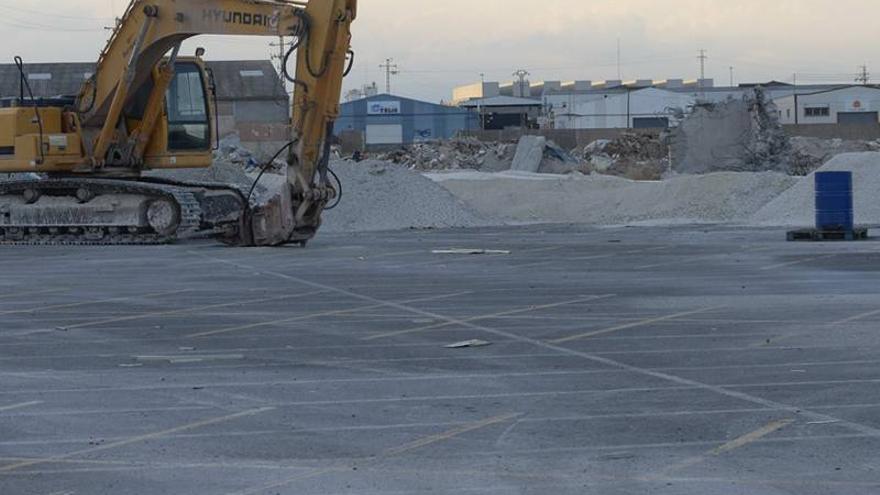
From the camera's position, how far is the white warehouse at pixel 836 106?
97.2 meters

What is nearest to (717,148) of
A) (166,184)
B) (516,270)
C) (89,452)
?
(166,184)

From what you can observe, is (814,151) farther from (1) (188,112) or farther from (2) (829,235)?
(1) (188,112)

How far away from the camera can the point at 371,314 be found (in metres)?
16.5

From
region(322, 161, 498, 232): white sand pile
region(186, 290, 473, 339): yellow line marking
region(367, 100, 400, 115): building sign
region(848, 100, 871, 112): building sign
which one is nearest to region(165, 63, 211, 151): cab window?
region(322, 161, 498, 232): white sand pile

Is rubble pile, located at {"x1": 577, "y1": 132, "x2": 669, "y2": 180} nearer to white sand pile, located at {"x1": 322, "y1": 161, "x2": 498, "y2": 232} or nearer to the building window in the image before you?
white sand pile, located at {"x1": 322, "y1": 161, "x2": 498, "y2": 232}

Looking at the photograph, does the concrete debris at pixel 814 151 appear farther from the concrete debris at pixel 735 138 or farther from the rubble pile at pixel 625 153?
the rubble pile at pixel 625 153

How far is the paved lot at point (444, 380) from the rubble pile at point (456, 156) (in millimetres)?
40122

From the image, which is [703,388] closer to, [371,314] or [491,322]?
[491,322]

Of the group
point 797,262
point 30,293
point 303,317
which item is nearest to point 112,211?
point 30,293

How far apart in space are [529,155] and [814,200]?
2652 cm

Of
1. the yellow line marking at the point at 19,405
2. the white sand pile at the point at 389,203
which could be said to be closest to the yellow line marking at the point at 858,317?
the yellow line marking at the point at 19,405

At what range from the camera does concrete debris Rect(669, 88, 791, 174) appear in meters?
47.7

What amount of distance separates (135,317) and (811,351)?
24.4ft

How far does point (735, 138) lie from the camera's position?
4788cm
